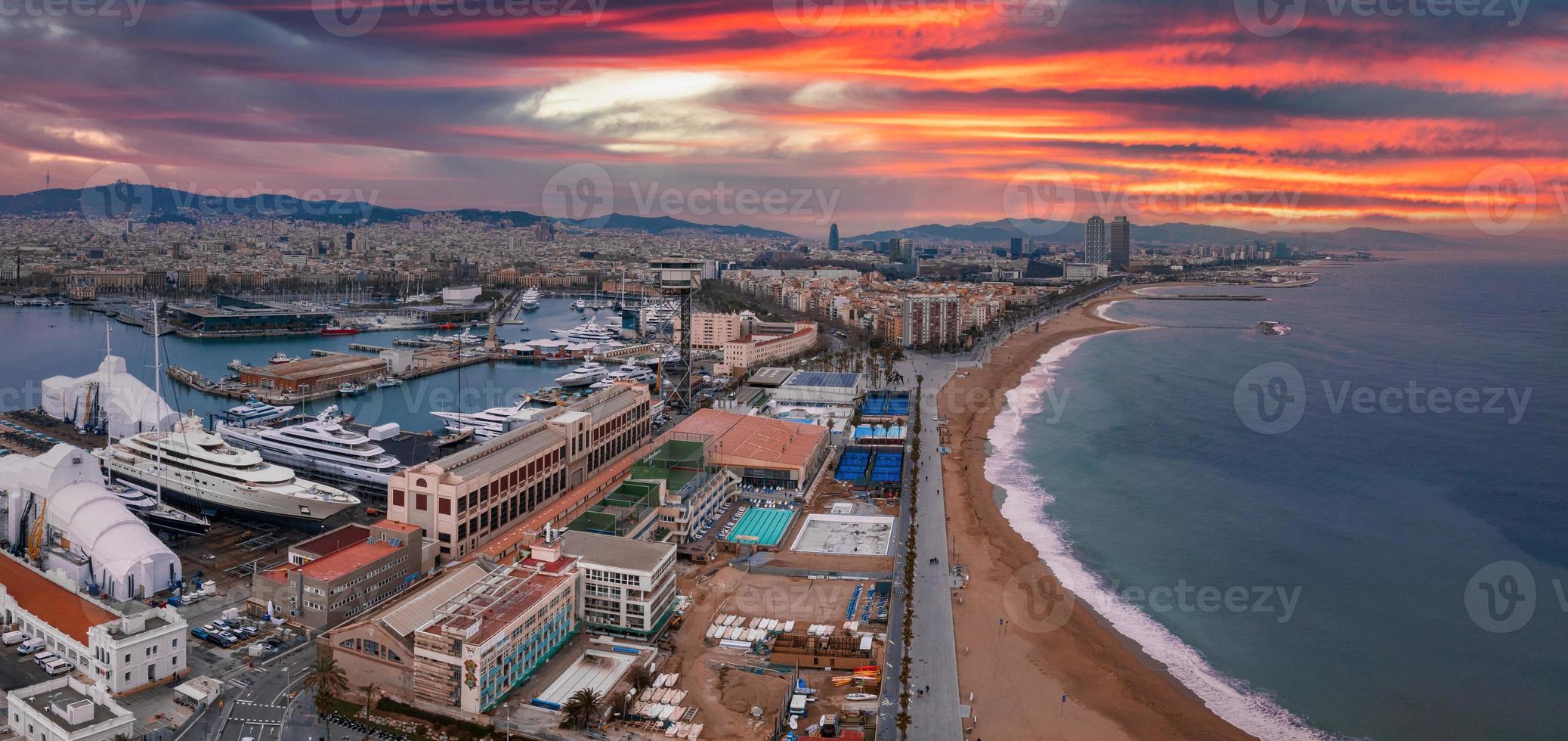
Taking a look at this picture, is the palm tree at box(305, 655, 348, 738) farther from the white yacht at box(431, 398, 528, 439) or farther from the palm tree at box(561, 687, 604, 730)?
the white yacht at box(431, 398, 528, 439)

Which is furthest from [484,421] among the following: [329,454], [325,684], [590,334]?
[590,334]

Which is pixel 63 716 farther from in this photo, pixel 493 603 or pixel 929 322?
pixel 929 322

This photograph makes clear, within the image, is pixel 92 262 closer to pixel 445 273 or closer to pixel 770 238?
pixel 445 273

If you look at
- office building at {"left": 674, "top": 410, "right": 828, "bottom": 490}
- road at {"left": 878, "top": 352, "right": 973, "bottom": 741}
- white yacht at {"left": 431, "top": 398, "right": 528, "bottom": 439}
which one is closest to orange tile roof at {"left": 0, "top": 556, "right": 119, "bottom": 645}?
road at {"left": 878, "top": 352, "right": 973, "bottom": 741}

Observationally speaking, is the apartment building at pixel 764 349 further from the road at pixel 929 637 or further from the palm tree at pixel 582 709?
the palm tree at pixel 582 709

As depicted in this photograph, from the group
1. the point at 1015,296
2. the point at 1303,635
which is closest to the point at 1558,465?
the point at 1303,635

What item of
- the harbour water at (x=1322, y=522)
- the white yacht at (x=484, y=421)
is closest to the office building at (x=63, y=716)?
the harbour water at (x=1322, y=522)
